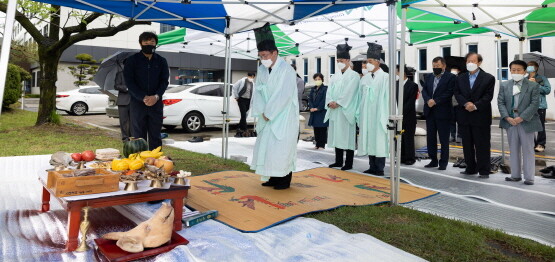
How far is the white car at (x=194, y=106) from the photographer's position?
11.0m

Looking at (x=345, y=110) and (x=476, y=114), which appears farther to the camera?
(x=345, y=110)

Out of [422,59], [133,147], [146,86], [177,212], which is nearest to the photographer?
[177,212]

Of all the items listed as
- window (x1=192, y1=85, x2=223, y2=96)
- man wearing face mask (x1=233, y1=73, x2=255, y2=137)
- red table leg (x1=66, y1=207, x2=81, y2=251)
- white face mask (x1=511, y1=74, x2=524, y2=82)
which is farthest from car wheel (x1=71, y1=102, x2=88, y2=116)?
white face mask (x1=511, y1=74, x2=524, y2=82)

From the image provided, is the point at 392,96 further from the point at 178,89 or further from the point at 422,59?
the point at 422,59

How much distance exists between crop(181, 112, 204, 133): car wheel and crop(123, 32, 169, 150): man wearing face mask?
5932mm

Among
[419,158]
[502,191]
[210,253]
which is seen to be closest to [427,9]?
[419,158]

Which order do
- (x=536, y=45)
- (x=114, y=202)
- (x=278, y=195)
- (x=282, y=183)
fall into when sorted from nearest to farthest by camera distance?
(x=114, y=202) < (x=278, y=195) < (x=282, y=183) < (x=536, y=45)

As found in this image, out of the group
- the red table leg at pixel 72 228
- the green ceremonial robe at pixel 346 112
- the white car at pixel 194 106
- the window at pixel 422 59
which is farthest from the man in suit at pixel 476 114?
the window at pixel 422 59

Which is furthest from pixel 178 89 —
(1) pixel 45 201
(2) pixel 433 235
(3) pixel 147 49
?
(2) pixel 433 235

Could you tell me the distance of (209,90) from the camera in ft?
38.7

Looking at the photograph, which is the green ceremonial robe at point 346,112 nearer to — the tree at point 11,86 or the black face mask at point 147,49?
the black face mask at point 147,49

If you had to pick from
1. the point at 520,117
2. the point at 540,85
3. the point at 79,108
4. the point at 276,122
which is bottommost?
the point at 276,122

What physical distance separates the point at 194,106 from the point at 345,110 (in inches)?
240

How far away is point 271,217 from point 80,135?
819 cm
